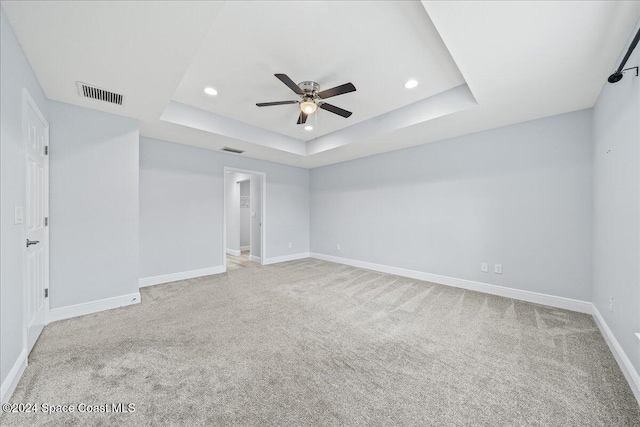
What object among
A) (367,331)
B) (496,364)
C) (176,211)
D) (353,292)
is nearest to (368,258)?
(353,292)

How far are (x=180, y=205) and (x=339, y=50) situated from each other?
141 inches

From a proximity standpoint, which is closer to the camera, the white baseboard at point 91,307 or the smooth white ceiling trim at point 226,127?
the white baseboard at point 91,307

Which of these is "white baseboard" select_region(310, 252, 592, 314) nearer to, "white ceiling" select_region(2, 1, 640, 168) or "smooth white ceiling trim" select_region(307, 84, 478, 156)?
"white ceiling" select_region(2, 1, 640, 168)

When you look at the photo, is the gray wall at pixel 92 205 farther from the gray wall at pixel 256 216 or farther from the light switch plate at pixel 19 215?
the gray wall at pixel 256 216

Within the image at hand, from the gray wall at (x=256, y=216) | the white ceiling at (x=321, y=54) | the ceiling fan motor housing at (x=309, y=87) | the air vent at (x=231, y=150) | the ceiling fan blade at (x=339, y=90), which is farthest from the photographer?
the gray wall at (x=256, y=216)

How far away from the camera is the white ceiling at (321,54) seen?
6.04 feet

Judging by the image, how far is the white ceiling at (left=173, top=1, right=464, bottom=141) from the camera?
1.84 meters

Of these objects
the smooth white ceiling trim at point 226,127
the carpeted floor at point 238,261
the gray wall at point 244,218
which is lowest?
the carpeted floor at point 238,261

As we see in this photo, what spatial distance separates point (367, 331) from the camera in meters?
2.43

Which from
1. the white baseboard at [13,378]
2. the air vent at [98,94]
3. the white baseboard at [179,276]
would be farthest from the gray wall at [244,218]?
the white baseboard at [13,378]

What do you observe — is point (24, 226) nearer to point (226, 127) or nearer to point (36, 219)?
point (36, 219)

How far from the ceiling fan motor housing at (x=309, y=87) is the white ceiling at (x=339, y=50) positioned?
67 mm

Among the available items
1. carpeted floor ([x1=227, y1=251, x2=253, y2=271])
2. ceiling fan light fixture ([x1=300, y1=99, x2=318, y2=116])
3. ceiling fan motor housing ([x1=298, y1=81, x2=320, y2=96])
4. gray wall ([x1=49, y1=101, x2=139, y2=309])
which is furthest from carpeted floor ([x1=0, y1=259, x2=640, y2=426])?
ceiling fan motor housing ([x1=298, y1=81, x2=320, y2=96])

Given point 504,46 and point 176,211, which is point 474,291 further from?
point 176,211
